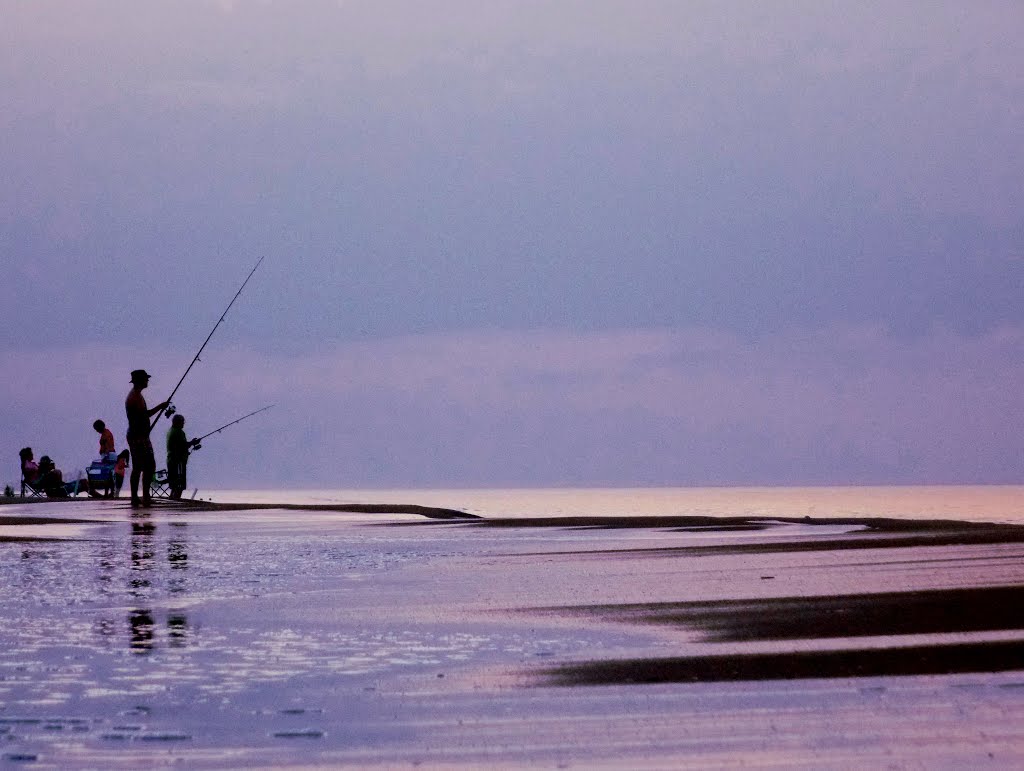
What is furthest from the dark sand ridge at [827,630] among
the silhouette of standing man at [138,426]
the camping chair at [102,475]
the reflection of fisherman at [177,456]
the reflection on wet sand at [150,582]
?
the camping chair at [102,475]

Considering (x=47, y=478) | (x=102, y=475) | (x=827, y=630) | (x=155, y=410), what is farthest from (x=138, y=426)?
(x=827, y=630)

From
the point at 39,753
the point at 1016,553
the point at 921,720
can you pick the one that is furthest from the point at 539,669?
Answer: the point at 1016,553

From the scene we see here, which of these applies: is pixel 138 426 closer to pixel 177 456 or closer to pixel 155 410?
pixel 155 410

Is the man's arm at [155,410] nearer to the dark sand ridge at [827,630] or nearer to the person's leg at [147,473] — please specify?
the person's leg at [147,473]

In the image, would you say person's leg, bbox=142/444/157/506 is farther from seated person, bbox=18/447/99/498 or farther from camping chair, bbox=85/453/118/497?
seated person, bbox=18/447/99/498

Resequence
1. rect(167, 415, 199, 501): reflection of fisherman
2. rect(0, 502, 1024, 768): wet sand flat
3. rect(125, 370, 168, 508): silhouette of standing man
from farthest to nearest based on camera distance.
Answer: rect(167, 415, 199, 501): reflection of fisherman < rect(125, 370, 168, 508): silhouette of standing man < rect(0, 502, 1024, 768): wet sand flat

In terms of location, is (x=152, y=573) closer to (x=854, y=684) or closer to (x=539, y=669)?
(x=539, y=669)

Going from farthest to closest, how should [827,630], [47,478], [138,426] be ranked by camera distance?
[47,478] → [138,426] → [827,630]

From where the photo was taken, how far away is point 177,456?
30.0m

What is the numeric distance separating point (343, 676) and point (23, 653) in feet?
5.48

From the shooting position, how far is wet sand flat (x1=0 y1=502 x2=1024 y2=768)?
5340 millimetres

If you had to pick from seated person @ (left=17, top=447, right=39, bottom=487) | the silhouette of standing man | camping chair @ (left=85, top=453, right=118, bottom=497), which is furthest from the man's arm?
seated person @ (left=17, top=447, right=39, bottom=487)

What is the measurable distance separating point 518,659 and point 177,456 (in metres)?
23.3

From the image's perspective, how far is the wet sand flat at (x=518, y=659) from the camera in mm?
5340
